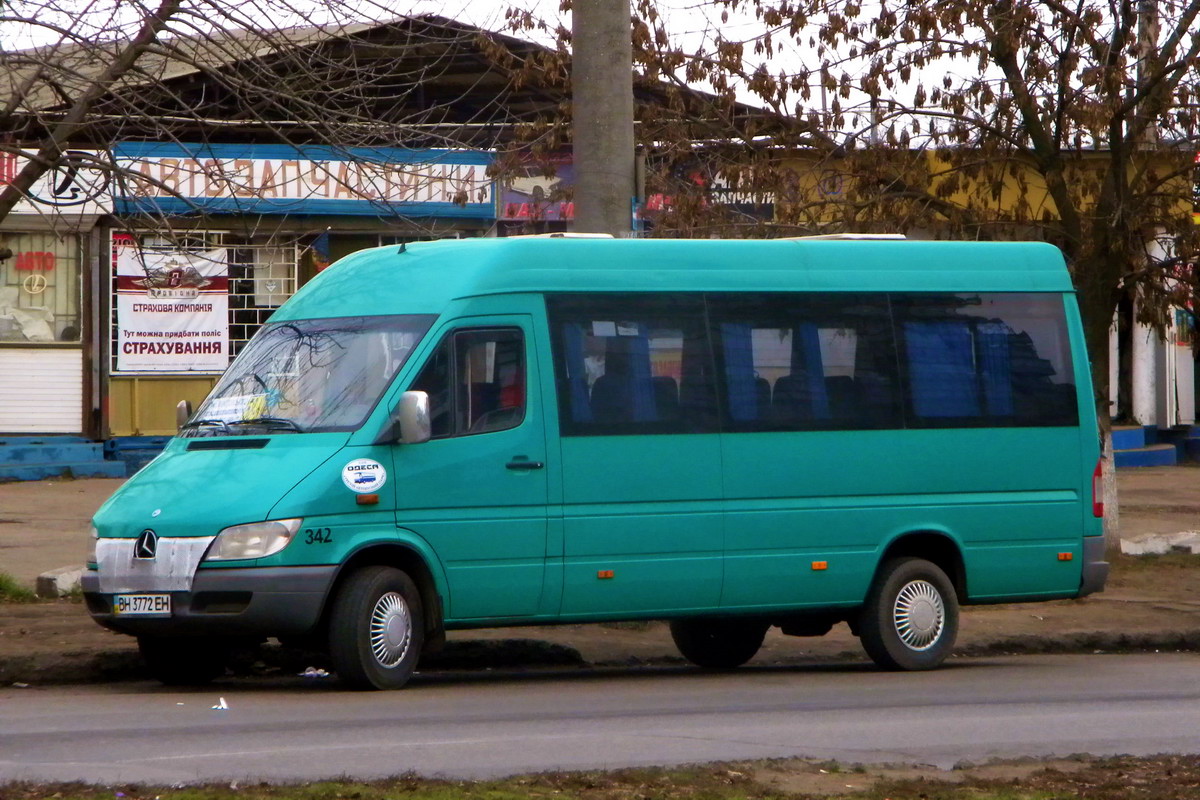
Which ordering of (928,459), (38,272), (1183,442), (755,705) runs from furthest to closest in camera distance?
1. (1183,442)
2. (38,272)
3. (928,459)
4. (755,705)

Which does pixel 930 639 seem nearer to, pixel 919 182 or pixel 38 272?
pixel 919 182

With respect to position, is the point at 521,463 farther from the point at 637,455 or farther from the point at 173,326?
the point at 173,326

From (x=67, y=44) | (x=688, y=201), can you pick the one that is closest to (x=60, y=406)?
(x=688, y=201)

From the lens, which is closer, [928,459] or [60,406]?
[928,459]

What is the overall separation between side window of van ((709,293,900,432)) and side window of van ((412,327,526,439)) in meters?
1.38

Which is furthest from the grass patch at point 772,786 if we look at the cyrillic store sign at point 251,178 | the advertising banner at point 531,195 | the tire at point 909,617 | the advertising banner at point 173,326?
the advertising banner at point 173,326

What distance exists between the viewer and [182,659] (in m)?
10.0

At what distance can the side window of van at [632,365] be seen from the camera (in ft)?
32.8

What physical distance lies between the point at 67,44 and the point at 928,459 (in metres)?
6.12

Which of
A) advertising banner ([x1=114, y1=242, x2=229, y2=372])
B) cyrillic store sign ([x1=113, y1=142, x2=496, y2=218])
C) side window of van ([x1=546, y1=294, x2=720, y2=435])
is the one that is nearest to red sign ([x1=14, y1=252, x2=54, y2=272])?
advertising banner ([x1=114, y1=242, x2=229, y2=372])

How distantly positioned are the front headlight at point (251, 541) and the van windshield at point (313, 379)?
661 mm

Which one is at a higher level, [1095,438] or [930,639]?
[1095,438]

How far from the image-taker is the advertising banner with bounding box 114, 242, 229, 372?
23.5 m

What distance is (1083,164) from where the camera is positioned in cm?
1591
